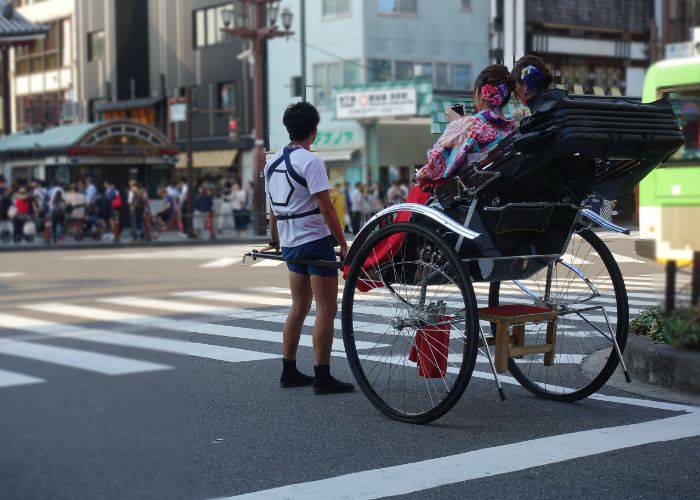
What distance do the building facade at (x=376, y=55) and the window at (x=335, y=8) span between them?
1.4 inches

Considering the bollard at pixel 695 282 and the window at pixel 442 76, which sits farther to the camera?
the window at pixel 442 76

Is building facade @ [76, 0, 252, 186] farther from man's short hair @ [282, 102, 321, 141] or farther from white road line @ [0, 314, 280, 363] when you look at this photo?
man's short hair @ [282, 102, 321, 141]

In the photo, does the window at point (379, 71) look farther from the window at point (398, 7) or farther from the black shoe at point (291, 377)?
the black shoe at point (291, 377)

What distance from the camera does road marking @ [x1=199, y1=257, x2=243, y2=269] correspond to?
61.9ft

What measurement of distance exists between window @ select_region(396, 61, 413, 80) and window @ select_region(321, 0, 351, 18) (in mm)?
2673

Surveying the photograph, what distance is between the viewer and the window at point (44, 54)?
55.2 metres

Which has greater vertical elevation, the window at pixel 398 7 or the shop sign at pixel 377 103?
the window at pixel 398 7

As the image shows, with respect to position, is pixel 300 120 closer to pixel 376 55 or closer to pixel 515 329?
pixel 515 329

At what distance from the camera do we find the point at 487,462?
171 inches

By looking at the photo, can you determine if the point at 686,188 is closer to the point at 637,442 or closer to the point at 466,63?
the point at 637,442

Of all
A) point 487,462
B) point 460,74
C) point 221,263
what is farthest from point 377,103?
point 487,462

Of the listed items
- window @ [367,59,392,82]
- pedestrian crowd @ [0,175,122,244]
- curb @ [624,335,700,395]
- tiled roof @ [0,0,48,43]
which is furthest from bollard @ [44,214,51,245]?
curb @ [624,335,700,395]

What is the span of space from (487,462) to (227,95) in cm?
4246

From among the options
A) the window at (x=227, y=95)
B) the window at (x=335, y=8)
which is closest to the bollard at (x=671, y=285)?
the window at (x=335, y=8)
